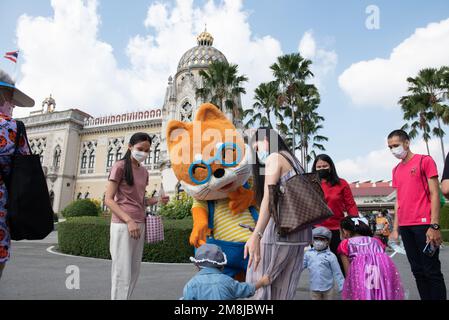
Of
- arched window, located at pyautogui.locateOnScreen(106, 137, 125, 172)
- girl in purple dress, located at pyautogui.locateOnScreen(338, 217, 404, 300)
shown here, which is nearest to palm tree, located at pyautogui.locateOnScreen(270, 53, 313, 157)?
girl in purple dress, located at pyautogui.locateOnScreen(338, 217, 404, 300)

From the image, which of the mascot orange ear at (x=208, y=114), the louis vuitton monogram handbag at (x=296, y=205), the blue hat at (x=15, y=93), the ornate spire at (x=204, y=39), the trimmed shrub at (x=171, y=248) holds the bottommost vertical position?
the trimmed shrub at (x=171, y=248)

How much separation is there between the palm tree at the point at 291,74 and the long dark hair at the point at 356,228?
56.5 ft

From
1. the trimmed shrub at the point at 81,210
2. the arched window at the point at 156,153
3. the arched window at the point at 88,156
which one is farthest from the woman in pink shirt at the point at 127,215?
the arched window at the point at 88,156

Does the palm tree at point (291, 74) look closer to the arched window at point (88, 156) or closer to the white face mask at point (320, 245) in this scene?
the white face mask at point (320, 245)

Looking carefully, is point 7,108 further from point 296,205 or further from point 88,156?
point 88,156

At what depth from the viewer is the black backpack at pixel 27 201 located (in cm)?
217

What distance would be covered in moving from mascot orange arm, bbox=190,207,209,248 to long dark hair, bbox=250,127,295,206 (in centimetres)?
67

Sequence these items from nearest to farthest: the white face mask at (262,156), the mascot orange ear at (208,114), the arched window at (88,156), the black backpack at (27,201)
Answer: the black backpack at (27,201) → the white face mask at (262,156) → the mascot orange ear at (208,114) → the arched window at (88,156)

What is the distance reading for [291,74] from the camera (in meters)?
20.6

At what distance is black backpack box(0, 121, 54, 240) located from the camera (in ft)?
7.11

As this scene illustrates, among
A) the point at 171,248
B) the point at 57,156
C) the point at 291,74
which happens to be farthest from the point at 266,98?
the point at 57,156

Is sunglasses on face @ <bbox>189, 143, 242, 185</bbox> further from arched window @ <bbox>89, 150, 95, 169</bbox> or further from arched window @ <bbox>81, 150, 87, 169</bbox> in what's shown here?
arched window @ <bbox>81, 150, 87, 169</bbox>

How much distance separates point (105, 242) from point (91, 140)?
32.8 meters
